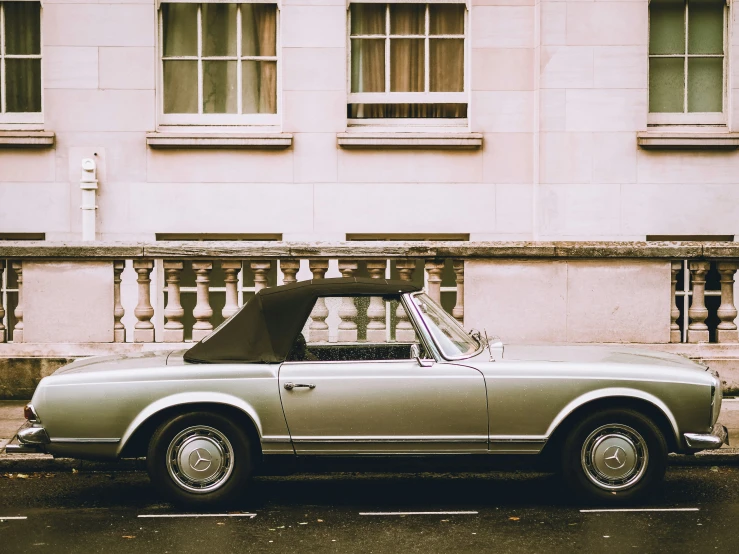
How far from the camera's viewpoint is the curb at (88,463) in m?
7.97

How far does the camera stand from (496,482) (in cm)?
764

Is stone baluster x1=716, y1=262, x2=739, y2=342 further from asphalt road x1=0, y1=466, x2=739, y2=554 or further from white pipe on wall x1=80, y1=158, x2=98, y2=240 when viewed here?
white pipe on wall x1=80, y1=158, x2=98, y2=240

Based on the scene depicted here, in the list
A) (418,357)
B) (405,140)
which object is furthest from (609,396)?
(405,140)

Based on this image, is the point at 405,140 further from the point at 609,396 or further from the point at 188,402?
the point at 188,402

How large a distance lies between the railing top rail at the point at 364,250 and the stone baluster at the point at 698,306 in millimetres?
120

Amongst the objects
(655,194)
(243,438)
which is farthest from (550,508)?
(655,194)

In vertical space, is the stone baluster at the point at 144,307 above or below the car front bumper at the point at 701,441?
above

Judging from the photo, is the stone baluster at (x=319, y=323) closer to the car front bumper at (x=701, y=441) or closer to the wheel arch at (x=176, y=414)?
the wheel arch at (x=176, y=414)

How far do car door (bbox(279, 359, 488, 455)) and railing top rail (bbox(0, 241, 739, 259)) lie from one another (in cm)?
372

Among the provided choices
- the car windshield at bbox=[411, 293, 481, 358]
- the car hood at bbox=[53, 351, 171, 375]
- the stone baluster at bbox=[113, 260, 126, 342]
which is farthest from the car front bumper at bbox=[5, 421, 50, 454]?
the stone baluster at bbox=[113, 260, 126, 342]

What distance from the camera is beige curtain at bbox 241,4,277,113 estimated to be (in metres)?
13.9

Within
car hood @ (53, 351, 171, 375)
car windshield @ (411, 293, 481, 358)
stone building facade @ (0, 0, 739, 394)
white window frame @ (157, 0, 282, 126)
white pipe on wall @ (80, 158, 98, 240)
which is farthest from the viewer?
white window frame @ (157, 0, 282, 126)

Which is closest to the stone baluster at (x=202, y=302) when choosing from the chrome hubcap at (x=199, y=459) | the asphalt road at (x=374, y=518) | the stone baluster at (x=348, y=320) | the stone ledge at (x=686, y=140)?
the asphalt road at (x=374, y=518)

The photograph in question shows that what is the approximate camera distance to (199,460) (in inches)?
262
